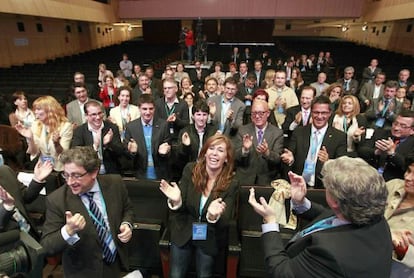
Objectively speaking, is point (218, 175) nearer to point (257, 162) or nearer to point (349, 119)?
point (257, 162)

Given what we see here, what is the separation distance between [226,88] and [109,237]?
263cm

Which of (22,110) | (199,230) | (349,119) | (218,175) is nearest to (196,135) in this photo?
(218,175)

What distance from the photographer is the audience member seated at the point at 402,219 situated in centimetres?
133

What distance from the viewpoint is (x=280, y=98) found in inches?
172

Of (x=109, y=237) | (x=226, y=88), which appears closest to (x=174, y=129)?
(x=226, y=88)

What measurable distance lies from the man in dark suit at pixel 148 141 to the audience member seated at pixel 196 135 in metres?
0.16

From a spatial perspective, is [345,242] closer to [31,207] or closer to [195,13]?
[31,207]

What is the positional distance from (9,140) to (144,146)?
1673mm

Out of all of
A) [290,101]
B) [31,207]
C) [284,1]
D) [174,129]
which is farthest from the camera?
[284,1]

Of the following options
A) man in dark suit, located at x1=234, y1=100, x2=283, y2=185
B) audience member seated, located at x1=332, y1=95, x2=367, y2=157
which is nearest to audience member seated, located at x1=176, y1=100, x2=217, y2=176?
man in dark suit, located at x1=234, y1=100, x2=283, y2=185

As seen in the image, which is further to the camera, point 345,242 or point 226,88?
point 226,88

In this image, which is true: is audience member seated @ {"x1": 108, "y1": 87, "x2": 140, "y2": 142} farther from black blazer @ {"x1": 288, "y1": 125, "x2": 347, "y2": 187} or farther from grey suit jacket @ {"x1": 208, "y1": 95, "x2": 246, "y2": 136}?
black blazer @ {"x1": 288, "y1": 125, "x2": 347, "y2": 187}

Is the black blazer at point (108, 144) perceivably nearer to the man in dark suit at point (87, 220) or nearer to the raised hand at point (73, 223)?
the man in dark suit at point (87, 220)

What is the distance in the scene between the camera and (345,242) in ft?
3.46
